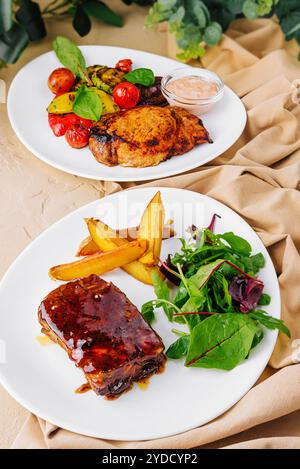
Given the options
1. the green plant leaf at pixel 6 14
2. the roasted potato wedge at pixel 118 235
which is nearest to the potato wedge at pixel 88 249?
the roasted potato wedge at pixel 118 235

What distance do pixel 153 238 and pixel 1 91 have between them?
1.58 metres

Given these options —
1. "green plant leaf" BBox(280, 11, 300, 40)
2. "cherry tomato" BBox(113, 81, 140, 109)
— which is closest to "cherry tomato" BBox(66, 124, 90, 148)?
"cherry tomato" BBox(113, 81, 140, 109)

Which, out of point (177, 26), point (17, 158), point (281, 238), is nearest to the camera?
point (281, 238)

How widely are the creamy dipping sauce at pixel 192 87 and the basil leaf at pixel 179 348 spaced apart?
1570 millimetres

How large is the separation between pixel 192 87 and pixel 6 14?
110 cm

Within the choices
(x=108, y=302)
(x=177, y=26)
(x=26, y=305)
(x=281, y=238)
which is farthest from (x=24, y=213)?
(x=177, y=26)

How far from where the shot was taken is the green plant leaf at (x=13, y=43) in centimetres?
369

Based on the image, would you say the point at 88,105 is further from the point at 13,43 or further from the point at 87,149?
the point at 13,43

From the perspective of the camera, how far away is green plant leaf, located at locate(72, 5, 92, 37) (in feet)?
13.1

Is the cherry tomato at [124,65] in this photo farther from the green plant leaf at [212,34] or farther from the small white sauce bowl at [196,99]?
the green plant leaf at [212,34]

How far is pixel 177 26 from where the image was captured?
12.1 feet

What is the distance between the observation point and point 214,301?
7.73ft

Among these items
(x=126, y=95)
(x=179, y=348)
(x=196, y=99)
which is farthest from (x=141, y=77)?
(x=179, y=348)

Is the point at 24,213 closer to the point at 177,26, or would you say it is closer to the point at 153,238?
the point at 153,238
